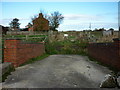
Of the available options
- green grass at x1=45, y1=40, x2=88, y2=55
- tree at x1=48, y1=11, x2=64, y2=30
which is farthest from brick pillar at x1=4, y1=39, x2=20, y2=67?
tree at x1=48, y1=11, x2=64, y2=30

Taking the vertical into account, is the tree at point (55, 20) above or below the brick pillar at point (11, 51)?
above

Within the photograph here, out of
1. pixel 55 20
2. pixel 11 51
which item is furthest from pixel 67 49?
pixel 55 20

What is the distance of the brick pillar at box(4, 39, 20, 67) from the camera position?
215 inches

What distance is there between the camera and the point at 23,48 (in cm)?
647

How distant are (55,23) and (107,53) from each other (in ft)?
111

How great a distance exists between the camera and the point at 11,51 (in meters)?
5.53

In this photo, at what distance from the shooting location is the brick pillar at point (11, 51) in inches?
215

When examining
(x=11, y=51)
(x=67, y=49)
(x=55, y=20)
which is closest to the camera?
(x=11, y=51)

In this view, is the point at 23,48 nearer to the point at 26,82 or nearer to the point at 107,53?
the point at 26,82

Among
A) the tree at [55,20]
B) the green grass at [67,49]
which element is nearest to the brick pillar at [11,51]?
the green grass at [67,49]

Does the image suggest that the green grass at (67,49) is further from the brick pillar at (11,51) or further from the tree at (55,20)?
the tree at (55,20)

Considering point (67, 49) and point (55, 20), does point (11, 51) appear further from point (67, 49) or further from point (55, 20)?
point (55, 20)

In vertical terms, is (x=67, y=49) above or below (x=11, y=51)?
below

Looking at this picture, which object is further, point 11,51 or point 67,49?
point 67,49
